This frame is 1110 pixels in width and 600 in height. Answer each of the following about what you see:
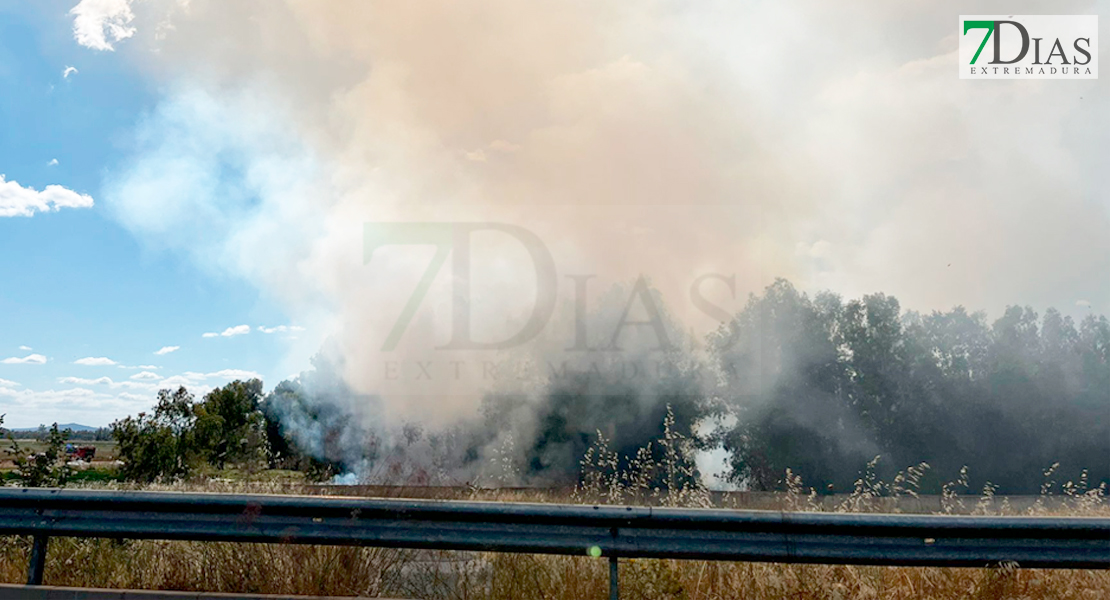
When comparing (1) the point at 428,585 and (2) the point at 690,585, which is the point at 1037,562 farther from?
(1) the point at 428,585

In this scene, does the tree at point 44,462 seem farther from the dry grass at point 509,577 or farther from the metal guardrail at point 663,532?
the metal guardrail at point 663,532

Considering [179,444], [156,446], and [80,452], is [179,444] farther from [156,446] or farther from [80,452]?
[80,452]

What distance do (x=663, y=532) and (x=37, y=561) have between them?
3894 mm

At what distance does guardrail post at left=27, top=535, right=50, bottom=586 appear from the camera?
462cm

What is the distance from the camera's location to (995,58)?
1712cm

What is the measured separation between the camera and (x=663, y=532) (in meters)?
4.23

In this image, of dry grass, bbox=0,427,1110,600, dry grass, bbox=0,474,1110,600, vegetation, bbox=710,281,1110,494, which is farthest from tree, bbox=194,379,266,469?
vegetation, bbox=710,281,1110,494

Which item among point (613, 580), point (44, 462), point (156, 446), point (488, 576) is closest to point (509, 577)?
point (488, 576)

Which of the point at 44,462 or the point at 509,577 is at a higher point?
the point at 44,462

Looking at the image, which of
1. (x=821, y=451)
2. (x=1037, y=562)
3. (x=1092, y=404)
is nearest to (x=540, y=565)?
(x=1037, y=562)

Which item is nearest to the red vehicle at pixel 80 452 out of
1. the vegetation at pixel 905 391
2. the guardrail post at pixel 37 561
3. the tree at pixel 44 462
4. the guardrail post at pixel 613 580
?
the tree at pixel 44 462

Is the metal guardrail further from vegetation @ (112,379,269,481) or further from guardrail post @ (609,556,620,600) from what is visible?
vegetation @ (112,379,269,481)

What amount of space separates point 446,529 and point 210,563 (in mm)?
1675

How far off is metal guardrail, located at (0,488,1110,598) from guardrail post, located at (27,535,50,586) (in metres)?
1.07
